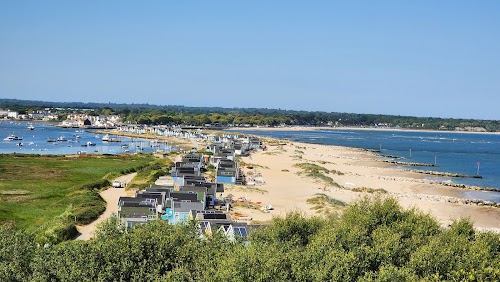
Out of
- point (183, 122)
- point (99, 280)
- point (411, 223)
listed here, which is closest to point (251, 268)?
point (99, 280)

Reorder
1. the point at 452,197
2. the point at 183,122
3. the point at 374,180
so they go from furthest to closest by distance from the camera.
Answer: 1. the point at 183,122
2. the point at 374,180
3. the point at 452,197

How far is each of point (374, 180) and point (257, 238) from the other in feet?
152

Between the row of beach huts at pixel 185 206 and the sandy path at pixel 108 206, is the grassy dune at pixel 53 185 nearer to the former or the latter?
the sandy path at pixel 108 206

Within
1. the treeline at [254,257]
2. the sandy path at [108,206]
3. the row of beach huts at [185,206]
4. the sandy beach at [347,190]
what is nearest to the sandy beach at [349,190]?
the sandy beach at [347,190]

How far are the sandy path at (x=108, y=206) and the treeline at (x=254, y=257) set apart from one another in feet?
29.9

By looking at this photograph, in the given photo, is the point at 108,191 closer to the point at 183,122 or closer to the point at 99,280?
the point at 99,280

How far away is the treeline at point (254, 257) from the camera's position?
17156 millimetres

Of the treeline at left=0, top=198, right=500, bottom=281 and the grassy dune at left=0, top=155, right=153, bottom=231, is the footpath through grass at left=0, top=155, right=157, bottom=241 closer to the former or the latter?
the grassy dune at left=0, top=155, right=153, bottom=231

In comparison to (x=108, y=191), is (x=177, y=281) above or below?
above

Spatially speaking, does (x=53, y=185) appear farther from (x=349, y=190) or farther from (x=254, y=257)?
(x=254, y=257)

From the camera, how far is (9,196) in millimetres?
45906

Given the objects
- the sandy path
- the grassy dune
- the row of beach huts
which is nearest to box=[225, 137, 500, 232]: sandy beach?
the row of beach huts

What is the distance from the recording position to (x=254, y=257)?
694 inches

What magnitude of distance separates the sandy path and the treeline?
910cm
